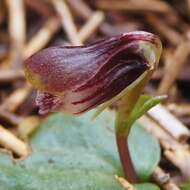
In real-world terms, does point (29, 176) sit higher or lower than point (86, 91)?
lower

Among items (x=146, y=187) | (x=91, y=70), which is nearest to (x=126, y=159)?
(x=146, y=187)

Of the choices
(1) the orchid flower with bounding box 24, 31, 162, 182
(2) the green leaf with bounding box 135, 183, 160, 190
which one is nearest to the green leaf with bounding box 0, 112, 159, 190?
(2) the green leaf with bounding box 135, 183, 160, 190

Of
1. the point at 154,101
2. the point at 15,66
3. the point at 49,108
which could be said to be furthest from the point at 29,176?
the point at 15,66

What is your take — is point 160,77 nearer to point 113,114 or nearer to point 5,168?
point 113,114

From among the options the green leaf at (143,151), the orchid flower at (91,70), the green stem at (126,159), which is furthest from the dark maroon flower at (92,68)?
the green leaf at (143,151)

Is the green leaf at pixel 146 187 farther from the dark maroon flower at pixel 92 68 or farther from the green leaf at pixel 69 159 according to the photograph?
the dark maroon flower at pixel 92 68

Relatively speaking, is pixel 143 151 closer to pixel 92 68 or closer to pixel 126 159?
pixel 126 159
